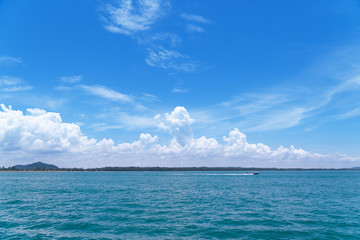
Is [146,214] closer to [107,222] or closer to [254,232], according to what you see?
[107,222]

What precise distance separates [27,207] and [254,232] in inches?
1750

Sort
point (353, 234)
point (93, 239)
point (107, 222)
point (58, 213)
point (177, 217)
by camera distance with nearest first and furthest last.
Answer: point (93, 239) < point (353, 234) < point (107, 222) < point (177, 217) < point (58, 213)

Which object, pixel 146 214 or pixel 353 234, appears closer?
pixel 353 234

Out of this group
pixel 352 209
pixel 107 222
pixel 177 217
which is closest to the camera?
pixel 107 222

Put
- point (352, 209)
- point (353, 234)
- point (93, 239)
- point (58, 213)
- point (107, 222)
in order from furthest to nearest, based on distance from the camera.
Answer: point (352, 209)
point (58, 213)
point (107, 222)
point (353, 234)
point (93, 239)

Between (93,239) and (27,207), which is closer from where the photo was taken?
(93,239)

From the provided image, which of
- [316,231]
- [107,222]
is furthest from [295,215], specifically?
[107,222]

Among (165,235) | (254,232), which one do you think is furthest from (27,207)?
(254,232)

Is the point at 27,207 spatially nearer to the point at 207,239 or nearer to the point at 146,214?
the point at 146,214

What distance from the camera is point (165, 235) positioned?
1113 inches

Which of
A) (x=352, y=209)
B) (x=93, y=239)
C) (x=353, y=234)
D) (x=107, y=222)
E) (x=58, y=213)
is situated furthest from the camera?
(x=352, y=209)

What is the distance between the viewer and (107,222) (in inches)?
1351

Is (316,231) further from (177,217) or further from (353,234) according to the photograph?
(177,217)

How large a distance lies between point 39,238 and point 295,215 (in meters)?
38.0
